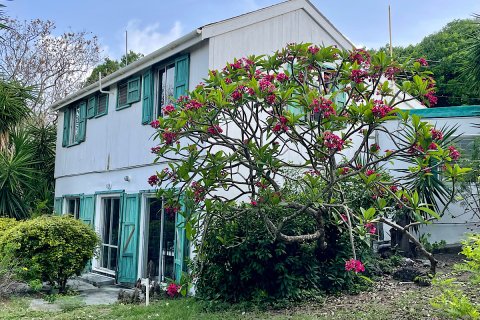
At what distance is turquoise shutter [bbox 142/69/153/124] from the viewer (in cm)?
1106

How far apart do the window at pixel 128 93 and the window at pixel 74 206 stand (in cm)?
→ 433

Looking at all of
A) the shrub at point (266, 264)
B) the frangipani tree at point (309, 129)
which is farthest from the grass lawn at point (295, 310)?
the frangipani tree at point (309, 129)

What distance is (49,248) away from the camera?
10.0 meters

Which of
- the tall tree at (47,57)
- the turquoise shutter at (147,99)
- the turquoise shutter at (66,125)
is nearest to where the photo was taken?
the turquoise shutter at (147,99)

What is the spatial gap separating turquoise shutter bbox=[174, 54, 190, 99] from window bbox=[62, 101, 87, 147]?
5.62 metres

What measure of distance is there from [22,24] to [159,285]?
61.8 feet

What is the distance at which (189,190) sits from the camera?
6691mm

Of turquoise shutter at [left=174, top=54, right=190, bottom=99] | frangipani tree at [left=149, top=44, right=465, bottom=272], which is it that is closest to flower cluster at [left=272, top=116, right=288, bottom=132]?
frangipani tree at [left=149, top=44, right=465, bottom=272]

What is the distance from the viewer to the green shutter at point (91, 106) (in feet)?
46.3

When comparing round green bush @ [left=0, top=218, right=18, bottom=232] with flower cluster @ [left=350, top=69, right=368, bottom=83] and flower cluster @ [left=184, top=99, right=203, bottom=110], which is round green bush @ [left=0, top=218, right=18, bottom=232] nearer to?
flower cluster @ [left=184, top=99, right=203, bottom=110]

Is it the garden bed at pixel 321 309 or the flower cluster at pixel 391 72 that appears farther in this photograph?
the flower cluster at pixel 391 72

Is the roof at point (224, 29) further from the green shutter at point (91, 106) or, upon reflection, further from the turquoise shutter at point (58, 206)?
the turquoise shutter at point (58, 206)

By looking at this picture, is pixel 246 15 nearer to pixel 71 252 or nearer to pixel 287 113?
pixel 287 113

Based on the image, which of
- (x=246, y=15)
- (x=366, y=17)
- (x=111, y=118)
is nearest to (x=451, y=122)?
(x=366, y=17)
